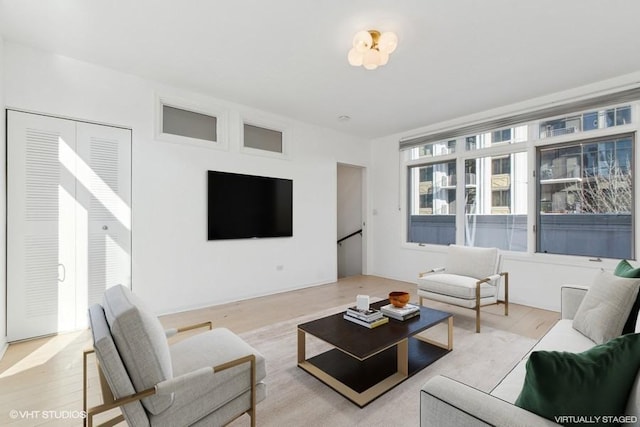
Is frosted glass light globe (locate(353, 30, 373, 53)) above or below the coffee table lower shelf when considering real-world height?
above

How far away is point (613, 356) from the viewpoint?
95 cm

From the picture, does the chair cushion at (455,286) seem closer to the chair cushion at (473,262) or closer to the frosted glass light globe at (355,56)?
the chair cushion at (473,262)

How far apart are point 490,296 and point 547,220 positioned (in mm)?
1551

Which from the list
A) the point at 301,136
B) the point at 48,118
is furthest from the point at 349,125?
the point at 48,118

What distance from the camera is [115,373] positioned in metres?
1.22

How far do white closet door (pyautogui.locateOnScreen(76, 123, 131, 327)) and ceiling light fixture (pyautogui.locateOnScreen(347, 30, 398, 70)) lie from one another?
2.70m

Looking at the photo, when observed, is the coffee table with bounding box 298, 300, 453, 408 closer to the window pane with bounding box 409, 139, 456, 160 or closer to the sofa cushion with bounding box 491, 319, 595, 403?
the sofa cushion with bounding box 491, 319, 595, 403

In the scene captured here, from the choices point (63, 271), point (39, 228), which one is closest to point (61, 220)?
point (39, 228)

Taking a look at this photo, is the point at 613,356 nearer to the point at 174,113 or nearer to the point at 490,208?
the point at 490,208

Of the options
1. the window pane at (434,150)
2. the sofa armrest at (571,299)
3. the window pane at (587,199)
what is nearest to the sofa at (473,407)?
the sofa armrest at (571,299)

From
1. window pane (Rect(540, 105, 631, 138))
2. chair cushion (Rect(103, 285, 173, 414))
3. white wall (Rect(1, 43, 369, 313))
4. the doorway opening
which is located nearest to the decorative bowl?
chair cushion (Rect(103, 285, 173, 414))

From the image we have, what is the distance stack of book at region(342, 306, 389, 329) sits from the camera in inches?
93.9

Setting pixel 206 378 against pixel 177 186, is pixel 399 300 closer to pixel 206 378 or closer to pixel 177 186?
pixel 206 378

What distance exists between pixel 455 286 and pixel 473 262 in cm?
58
